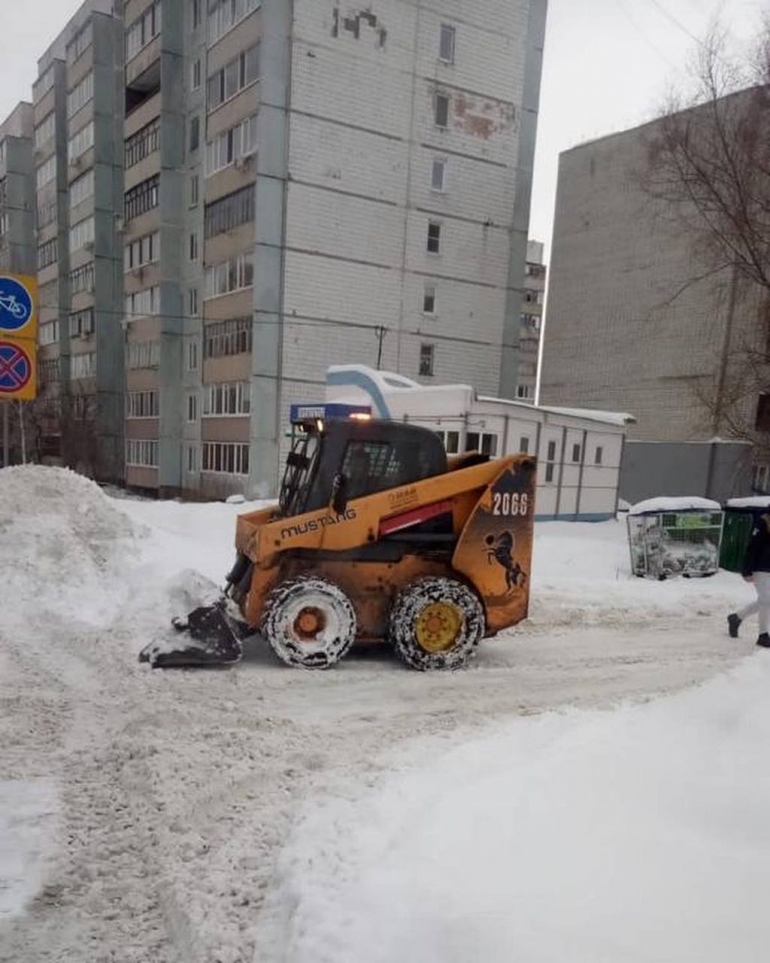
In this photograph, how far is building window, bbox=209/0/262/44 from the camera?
83.6ft

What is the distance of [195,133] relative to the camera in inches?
1168

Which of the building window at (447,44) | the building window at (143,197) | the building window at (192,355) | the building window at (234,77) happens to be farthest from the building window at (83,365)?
the building window at (447,44)

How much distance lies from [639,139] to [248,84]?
17107 millimetres

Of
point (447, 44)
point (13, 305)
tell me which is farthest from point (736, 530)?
point (447, 44)

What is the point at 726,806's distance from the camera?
11.1 feet

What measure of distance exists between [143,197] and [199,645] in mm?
31744

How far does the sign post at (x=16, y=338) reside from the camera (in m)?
8.15

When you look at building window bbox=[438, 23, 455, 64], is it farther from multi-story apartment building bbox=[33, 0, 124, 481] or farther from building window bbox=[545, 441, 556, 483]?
multi-story apartment building bbox=[33, 0, 124, 481]

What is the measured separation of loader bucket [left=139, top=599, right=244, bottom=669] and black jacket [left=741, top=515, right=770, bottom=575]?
556cm

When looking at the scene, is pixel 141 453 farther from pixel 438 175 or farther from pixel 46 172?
pixel 46 172

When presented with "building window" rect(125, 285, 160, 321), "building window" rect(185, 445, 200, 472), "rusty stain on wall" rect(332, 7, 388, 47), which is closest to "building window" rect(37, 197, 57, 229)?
"building window" rect(125, 285, 160, 321)

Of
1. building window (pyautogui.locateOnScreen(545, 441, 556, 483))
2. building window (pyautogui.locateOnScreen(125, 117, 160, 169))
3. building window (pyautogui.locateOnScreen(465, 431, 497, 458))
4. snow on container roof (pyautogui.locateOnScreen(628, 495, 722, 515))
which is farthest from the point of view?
building window (pyautogui.locateOnScreen(125, 117, 160, 169))

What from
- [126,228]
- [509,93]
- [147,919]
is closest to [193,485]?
[126,228]

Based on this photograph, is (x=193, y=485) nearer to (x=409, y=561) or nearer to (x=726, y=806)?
(x=409, y=561)
